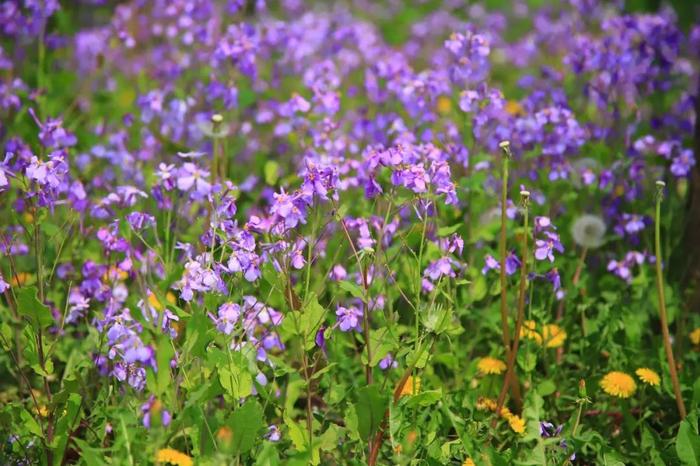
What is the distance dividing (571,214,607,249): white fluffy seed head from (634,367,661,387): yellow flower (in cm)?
→ 56

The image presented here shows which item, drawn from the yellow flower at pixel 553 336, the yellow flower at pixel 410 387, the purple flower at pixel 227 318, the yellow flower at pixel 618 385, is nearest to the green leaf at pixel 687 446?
the yellow flower at pixel 618 385

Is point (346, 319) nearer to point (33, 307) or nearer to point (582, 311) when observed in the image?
point (33, 307)

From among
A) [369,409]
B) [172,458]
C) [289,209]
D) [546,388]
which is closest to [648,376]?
[546,388]

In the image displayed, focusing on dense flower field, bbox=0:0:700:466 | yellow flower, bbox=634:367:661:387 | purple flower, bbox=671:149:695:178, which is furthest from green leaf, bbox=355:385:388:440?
purple flower, bbox=671:149:695:178

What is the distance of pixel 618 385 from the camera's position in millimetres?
2477

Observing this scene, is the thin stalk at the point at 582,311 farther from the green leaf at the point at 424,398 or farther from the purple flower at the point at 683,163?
the green leaf at the point at 424,398

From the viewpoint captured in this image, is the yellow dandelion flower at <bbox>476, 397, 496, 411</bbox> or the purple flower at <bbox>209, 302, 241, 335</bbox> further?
the yellow dandelion flower at <bbox>476, 397, 496, 411</bbox>

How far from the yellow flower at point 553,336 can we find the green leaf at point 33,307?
1409mm

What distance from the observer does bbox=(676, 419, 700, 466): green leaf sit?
2.15 metres

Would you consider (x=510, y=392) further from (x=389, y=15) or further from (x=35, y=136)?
(x=389, y=15)

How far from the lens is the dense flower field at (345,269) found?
214 cm

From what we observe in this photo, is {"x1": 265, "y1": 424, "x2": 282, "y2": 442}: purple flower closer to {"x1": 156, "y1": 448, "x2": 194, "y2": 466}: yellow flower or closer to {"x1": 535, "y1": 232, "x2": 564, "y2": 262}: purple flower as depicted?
{"x1": 156, "y1": 448, "x2": 194, "y2": 466}: yellow flower

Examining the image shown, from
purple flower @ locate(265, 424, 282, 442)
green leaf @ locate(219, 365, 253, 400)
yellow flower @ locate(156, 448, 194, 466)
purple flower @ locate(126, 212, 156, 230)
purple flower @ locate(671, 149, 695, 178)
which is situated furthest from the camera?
purple flower @ locate(671, 149, 695, 178)

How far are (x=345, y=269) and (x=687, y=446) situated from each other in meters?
1.36
